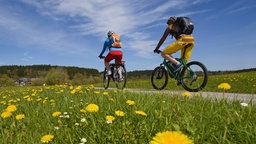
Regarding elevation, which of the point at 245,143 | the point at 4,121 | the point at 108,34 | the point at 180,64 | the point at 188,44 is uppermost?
the point at 108,34

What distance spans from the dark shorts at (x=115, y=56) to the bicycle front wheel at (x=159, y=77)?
1.87 meters

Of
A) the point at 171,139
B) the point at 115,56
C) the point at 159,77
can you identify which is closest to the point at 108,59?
the point at 115,56

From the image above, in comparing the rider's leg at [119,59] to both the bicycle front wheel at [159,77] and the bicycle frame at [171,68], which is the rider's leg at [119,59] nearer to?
the bicycle front wheel at [159,77]

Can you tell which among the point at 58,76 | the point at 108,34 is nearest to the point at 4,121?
the point at 108,34

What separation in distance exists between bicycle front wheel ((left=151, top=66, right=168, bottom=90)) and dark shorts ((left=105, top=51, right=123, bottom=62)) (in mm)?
1875

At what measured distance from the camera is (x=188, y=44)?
697cm

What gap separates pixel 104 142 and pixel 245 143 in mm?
1018

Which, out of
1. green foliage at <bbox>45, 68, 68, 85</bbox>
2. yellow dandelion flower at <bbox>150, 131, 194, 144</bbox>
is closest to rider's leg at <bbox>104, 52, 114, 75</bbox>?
yellow dandelion flower at <bbox>150, 131, 194, 144</bbox>

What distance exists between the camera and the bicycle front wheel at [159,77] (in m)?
8.65

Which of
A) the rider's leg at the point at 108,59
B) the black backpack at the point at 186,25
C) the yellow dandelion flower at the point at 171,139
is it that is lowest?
the yellow dandelion flower at the point at 171,139

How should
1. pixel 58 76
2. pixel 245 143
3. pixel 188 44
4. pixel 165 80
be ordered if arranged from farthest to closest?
pixel 58 76
pixel 165 80
pixel 188 44
pixel 245 143

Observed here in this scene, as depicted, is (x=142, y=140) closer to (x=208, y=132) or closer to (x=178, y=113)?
(x=208, y=132)

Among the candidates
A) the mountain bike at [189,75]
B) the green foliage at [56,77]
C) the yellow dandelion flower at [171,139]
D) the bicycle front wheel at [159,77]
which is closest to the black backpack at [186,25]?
the mountain bike at [189,75]

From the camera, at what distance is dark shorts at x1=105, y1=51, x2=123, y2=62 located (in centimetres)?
1023
